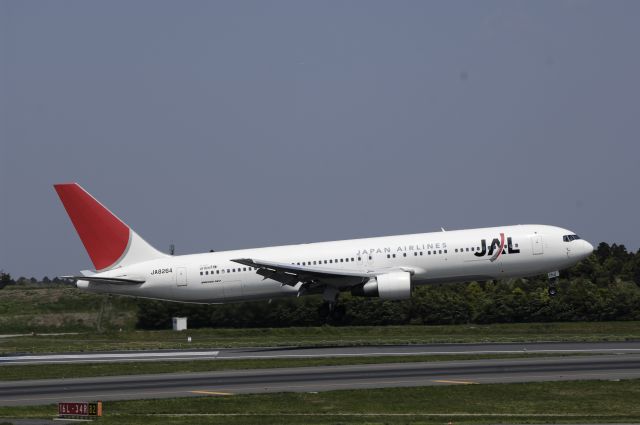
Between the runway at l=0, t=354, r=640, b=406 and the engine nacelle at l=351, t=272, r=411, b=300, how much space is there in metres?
11.0

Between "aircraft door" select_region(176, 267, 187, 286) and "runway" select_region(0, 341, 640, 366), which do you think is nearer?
"runway" select_region(0, 341, 640, 366)

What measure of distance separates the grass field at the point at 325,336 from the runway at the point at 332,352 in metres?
3.13

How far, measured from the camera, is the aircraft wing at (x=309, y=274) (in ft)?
162

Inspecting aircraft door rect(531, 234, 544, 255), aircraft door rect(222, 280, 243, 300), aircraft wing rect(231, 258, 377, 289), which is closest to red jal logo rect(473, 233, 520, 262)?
aircraft door rect(531, 234, 544, 255)

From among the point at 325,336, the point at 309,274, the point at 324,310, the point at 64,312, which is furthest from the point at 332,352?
the point at 64,312

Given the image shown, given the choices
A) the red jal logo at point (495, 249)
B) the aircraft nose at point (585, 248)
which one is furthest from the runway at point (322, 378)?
the aircraft nose at point (585, 248)

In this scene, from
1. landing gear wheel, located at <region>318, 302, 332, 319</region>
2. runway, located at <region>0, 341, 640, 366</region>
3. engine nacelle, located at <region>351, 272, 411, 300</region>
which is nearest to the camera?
runway, located at <region>0, 341, 640, 366</region>

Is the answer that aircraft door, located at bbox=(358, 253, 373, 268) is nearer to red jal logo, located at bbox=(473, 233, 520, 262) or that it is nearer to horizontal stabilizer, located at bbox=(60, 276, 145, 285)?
red jal logo, located at bbox=(473, 233, 520, 262)

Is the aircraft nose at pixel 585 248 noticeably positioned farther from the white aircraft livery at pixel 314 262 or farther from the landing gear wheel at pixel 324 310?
the landing gear wheel at pixel 324 310

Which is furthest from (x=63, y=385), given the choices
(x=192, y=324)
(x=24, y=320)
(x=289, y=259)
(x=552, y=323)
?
(x=24, y=320)

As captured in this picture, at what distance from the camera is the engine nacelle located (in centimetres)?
4884

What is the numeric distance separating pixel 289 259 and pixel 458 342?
998cm

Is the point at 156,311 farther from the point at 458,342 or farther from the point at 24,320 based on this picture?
the point at 458,342

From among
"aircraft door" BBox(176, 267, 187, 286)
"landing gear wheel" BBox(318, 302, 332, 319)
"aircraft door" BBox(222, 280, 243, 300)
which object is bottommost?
"landing gear wheel" BBox(318, 302, 332, 319)
